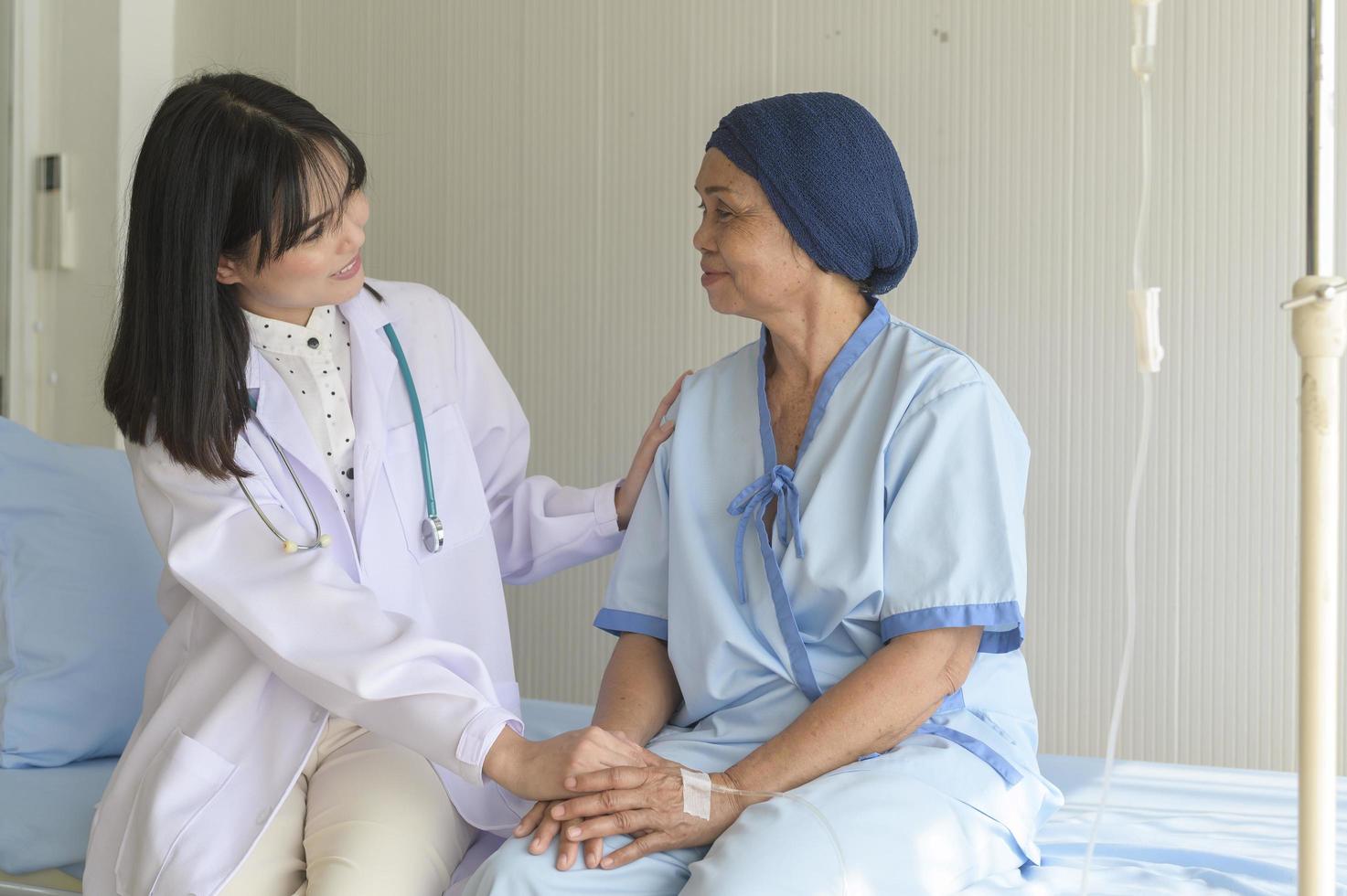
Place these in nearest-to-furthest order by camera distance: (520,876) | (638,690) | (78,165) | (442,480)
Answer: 1. (520,876)
2. (638,690)
3. (442,480)
4. (78,165)

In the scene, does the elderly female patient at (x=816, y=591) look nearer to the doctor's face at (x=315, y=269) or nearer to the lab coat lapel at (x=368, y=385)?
the lab coat lapel at (x=368, y=385)

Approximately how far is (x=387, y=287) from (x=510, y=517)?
15.7 inches

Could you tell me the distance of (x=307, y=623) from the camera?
1.58 meters

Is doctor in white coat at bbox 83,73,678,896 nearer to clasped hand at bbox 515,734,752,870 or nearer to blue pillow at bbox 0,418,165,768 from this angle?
clasped hand at bbox 515,734,752,870

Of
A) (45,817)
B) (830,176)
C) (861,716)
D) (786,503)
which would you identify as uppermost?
(830,176)

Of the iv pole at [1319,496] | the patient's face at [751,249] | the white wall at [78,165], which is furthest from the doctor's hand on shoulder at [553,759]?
the white wall at [78,165]

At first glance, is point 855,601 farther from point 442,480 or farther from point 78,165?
point 78,165

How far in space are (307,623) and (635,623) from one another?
44 centimetres

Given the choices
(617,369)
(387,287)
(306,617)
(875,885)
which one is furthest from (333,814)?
(617,369)

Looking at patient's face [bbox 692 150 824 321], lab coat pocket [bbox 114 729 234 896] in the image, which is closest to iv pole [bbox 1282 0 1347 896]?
patient's face [bbox 692 150 824 321]

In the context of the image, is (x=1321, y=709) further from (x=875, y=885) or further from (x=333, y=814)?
(x=333, y=814)

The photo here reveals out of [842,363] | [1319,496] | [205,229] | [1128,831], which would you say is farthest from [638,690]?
[1319,496]

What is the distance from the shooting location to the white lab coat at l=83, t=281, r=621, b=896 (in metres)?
1.54

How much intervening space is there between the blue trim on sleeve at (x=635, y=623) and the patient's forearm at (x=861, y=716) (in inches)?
11.3
